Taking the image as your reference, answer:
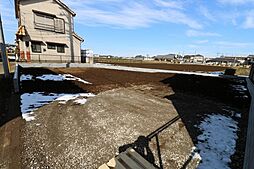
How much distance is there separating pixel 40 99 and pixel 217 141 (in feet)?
22.3

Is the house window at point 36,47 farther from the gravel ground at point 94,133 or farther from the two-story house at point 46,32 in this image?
the gravel ground at point 94,133

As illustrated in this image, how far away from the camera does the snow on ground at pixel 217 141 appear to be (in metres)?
3.82

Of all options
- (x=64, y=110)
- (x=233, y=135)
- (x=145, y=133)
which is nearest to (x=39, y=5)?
(x=64, y=110)

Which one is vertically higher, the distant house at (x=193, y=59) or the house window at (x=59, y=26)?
the house window at (x=59, y=26)

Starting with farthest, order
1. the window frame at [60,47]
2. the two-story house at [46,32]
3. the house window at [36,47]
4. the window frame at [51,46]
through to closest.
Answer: the window frame at [60,47] < the window frame at [51,46] < the house window at [36,47] < the two-story house at [46,32]

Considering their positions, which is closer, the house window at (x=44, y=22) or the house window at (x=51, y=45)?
the house window at (x=44, y=22)

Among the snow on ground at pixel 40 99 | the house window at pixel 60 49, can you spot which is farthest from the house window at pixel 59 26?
the snow on ground at pixel 40 99

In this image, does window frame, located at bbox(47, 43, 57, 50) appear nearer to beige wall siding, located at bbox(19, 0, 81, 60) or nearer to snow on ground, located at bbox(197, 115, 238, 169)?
beige wall siding, located at bbox(19, 0, 81, 60)

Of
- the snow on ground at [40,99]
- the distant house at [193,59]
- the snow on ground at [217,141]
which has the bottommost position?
the snow on ground at [217,141]

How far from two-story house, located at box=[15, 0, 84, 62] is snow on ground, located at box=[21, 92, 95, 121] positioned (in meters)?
13.6

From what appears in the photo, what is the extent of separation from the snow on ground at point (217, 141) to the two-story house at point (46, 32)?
19.7m

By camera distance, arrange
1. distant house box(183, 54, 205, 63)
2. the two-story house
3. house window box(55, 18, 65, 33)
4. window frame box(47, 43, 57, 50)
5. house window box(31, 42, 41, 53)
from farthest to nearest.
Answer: distant house box(183, 54, 205, 63)
house window box(55, 18, 65, 33)
window frame box(47, 43, 57, 50)
house window box(31, 42, 41, 53)
the two-story house

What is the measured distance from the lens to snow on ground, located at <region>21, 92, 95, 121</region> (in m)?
5.78

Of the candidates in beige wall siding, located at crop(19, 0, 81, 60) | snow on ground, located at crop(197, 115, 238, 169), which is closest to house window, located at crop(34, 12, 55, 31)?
beige wall siding, located at crop(19, 0, 81, 60)
